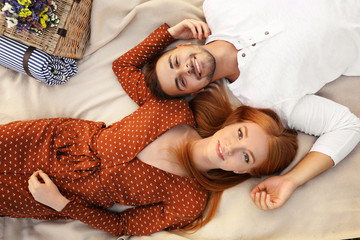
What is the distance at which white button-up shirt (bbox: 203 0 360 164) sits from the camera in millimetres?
1934

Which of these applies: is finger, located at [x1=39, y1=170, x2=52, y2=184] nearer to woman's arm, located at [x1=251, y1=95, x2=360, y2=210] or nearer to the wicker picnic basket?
the wicker picnic basket

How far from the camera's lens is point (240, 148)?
5.56 ft

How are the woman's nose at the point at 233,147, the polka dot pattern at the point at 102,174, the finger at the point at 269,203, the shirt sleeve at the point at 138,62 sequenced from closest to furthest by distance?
the woman's nose at the point at 233,147, the finger at the point at 269,203, the polka dot pattern at the point at 102,174, the shirt sleeve at the point at 138,62

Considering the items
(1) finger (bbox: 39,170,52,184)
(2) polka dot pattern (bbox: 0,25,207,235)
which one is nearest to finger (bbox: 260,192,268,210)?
(2) polka dot pattern (bbox: 0,25,207,235)

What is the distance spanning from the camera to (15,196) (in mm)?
1898

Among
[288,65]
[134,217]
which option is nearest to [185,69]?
[288,65]

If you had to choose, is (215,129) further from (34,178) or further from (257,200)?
(34,178)

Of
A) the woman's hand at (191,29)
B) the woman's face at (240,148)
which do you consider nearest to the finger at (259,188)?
the woman's face at (240,148)

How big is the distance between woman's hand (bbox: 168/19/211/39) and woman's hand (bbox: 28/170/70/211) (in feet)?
4.26

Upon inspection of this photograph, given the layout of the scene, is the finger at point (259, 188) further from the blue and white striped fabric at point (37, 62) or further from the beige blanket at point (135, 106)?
the blue and white striped fabric at point (37, 62)

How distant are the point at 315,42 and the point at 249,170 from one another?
36.3 inches

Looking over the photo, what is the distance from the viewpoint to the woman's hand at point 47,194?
71.2 inches

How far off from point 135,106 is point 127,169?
20.9 inches

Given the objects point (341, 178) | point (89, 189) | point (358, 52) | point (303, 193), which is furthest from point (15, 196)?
point (358, 52)
